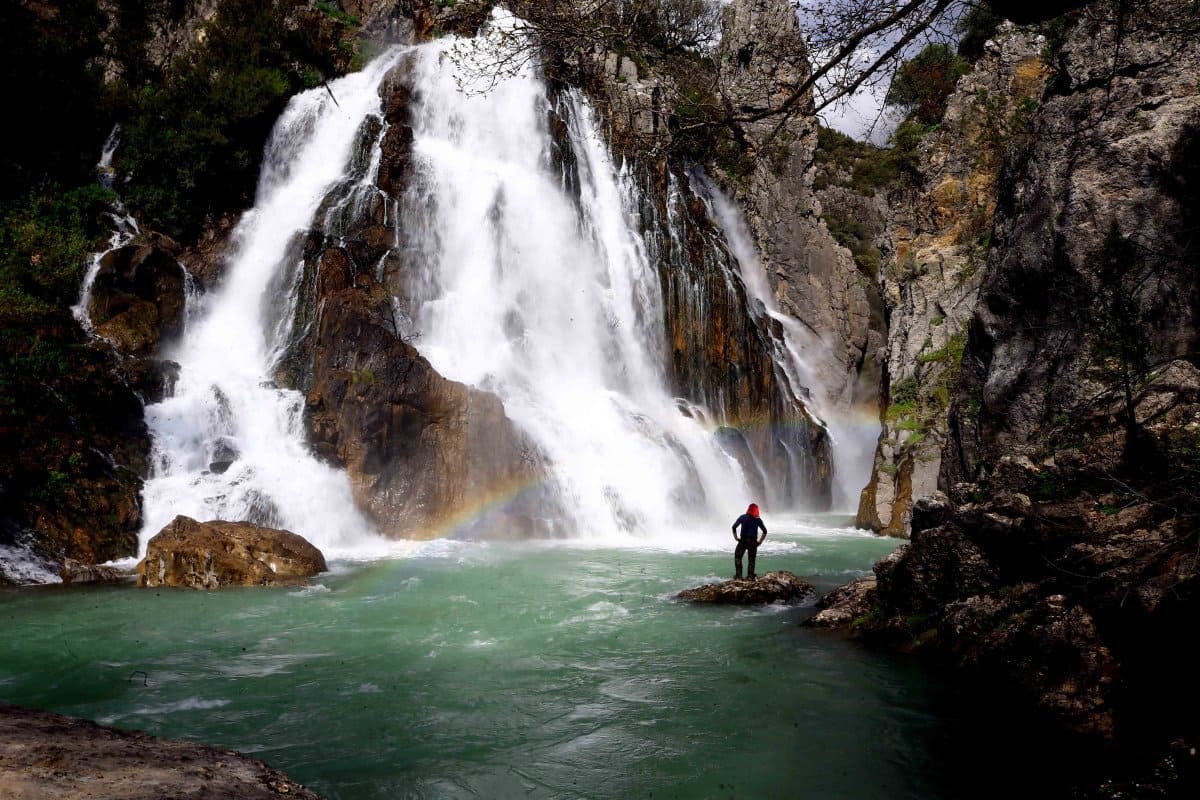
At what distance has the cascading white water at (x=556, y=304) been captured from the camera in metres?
19.3

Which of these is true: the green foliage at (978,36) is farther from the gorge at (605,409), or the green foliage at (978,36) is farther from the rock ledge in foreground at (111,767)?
the rock ledge in foreground at (111,767)

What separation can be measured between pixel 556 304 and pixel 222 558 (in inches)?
577

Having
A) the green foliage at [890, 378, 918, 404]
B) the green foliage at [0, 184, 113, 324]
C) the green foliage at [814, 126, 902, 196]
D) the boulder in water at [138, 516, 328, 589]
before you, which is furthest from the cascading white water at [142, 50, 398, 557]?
the green foliage at [814, 126, 902, 196]

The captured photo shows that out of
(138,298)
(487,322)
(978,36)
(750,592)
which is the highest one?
(978,36)

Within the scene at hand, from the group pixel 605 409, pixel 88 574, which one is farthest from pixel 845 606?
pixel 605 409

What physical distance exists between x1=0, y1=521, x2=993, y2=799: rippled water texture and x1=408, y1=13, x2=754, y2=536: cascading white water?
25.9 ft

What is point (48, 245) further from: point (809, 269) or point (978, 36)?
point (978, 36)

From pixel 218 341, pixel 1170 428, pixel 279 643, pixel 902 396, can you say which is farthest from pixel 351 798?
pixel 902 396

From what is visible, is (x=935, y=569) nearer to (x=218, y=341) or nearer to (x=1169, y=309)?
(x=1169, y=309)

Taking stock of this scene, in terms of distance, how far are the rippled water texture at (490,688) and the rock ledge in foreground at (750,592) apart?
0.35 m

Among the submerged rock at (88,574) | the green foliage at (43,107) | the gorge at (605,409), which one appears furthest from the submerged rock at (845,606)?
the green foliage at (43,107)

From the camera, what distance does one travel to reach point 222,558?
11.4m

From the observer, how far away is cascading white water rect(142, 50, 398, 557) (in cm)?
1498

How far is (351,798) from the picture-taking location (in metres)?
4.75
